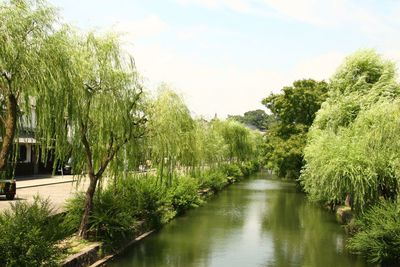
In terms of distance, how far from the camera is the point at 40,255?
9.59 metres

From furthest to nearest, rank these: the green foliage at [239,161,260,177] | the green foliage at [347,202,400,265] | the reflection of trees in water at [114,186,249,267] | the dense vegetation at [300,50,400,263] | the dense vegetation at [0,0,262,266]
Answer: the green foliage at [239,161,260,177], the reflection of trees in water at [114,186,249,267], the dense vegetation at [300,50,400,263], the green foliage at [347,202,400,265], the dense vegetation at [0,0,262,266]

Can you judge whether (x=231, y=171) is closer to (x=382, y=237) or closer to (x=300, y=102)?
(x=300, y=102)

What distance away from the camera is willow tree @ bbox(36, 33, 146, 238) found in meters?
11.9

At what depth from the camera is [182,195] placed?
23.6m

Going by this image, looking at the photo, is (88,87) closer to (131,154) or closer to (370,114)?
(131,154)

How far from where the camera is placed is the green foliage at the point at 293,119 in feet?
127

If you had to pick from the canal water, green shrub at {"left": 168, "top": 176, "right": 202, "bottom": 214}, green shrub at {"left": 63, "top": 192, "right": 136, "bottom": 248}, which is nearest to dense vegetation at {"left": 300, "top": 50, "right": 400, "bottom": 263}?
the canal water

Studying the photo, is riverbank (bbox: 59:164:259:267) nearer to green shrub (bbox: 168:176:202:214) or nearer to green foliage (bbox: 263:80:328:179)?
green shrub (bbox: 168:176:202:214)

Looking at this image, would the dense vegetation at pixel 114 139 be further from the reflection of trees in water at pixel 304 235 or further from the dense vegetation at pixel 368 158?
the reflection of trees in water at pixel 304 235

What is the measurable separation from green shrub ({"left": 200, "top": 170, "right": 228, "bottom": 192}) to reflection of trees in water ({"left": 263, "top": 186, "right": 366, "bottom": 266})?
464 cm

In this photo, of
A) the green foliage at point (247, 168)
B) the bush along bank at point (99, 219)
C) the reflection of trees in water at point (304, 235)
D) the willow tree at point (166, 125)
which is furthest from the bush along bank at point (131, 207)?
the green foliage at point (247, 168)

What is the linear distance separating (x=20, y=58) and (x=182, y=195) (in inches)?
639

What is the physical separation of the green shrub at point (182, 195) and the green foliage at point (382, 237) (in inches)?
394

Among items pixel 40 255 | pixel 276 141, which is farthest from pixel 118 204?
pixel 276 141
